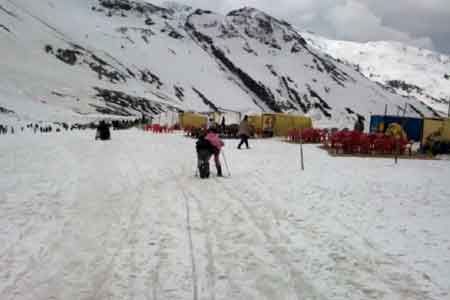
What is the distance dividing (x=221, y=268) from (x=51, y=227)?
3071 mm

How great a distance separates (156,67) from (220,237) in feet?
408

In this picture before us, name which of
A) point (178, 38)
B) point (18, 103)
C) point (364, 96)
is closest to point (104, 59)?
point (178, 38)

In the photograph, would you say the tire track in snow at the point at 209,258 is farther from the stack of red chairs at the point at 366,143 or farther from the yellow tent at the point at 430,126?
the yellow tent at the point at 430,126

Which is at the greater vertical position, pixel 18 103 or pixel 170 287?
pixel 18 103

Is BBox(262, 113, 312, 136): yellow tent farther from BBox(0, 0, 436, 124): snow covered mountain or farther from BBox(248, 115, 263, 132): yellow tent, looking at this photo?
BBox(0, 0, 436, 124): snow covered mountain

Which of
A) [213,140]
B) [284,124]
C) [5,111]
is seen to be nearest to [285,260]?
[213,140]

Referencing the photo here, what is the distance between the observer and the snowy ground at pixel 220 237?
464cm

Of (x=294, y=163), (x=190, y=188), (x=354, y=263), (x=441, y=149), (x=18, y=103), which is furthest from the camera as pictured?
(x=18, y=103)

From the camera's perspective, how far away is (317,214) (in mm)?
7754

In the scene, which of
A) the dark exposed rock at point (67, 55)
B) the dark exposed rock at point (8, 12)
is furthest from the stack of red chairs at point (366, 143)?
the dark exposed rock at point (8, 12)

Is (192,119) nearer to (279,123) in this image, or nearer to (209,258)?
(279,123)

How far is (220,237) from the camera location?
20.7ft

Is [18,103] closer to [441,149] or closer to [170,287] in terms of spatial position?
[441,149]

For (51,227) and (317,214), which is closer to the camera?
(51,227)
